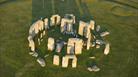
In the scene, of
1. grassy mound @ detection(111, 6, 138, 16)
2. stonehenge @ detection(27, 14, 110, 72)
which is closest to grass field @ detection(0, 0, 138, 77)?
grassy mound @ detection(111, 6, 138, 16)

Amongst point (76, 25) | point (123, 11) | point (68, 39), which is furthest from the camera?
point (123, 11)

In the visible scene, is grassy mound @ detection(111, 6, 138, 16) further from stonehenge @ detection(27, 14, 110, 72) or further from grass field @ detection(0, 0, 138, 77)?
stonehenge @ detection(27, 14, 110, 72)

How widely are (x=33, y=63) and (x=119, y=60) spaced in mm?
10168

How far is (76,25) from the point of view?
4662 cm

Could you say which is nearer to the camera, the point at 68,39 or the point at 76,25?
the point at 68,39

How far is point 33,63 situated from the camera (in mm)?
38406

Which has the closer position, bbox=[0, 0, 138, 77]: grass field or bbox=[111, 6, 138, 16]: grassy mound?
bbox=[0, 0, 138, 77]: grass field

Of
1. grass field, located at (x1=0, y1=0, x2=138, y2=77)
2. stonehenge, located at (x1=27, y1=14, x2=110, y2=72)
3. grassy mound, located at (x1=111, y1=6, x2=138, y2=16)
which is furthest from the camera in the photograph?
grassy mound, located at (x1=111, y1=6, x2=138, y2=16)

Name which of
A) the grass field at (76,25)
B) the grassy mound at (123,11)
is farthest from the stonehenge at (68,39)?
the grassy mound at (123,11)

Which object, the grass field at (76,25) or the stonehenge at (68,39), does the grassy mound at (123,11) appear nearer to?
the grass field at (76,25)

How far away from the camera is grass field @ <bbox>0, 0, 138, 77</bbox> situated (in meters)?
37.4

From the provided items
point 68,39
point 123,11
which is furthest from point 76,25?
point 123,11

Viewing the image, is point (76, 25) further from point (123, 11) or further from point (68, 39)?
point (123, 11)

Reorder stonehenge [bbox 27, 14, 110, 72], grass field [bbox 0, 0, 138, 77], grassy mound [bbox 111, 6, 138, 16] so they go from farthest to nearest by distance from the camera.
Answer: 1. grassy mound [bbox 111, 6, 138, 16]
2. stonehenge [bbox 27, 14, 110, 72]
3. grass field [bbox 0, 0, 138, 77]
